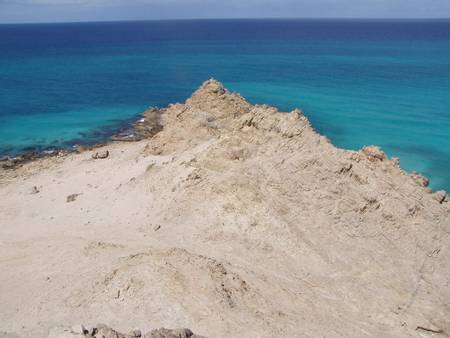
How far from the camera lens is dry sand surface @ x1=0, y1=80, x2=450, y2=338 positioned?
1310cm

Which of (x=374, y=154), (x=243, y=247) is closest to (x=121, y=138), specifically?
(x=374, y=154)

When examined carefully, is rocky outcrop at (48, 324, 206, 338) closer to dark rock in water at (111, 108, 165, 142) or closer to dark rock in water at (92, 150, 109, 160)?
dark rock in water at (92, 150, 109, 160)

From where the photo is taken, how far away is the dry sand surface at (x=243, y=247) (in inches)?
516

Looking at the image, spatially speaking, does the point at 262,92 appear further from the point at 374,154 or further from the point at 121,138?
the point at 374,154

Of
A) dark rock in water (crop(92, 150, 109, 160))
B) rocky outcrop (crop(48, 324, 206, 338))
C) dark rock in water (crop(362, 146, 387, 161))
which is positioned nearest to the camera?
rocky outcrop (crop(48, 324, 206, 338))

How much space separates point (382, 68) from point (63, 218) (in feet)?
202

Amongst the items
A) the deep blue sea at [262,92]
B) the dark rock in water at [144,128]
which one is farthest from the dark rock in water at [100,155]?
the deep blue sea at [262,92]

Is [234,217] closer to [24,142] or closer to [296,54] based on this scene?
[24,142]

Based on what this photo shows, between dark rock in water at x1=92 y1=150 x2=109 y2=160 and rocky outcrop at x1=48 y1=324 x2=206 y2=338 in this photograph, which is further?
dark rock in water at x1=92 y1=150 x2=109 y2=160

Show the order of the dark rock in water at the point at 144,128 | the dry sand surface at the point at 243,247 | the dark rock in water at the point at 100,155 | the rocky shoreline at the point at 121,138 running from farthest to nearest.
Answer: the dark rock in water at the point at 144,128 < the rocky shoreline at the point at 121,138 < the dark rock in water at the point at 100,155 < the dry sand surface at the point at 243,247

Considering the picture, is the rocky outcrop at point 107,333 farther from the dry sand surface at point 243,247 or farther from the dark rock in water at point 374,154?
the dark rock in water at point 374,154

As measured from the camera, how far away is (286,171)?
18969 millimetres

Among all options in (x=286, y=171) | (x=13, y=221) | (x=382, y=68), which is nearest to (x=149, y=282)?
(x=286, y=171)

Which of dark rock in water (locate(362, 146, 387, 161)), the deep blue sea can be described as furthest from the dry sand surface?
the deep blue sea
